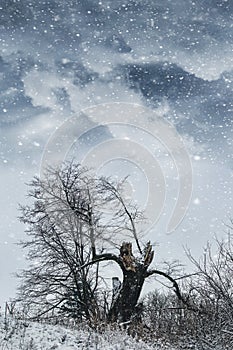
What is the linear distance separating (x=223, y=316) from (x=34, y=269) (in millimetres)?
8176

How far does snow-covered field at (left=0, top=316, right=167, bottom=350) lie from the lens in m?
7.82

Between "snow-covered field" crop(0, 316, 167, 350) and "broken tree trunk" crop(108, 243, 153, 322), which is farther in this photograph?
"broken tree trunk" crop(108, 243, 153, 322)

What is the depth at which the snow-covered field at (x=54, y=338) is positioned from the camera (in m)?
7.82

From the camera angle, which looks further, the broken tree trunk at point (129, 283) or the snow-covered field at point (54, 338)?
the broken tree trunk at point (129, 283)

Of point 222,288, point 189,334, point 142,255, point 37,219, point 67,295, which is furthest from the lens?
point 37,219

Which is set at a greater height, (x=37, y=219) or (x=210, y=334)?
(x=37, y=219)

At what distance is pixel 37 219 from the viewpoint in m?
16.6

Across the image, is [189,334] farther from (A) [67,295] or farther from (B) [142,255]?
(A) [67,295]

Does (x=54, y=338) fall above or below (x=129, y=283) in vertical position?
below

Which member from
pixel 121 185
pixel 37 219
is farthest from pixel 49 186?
pixel 121 185

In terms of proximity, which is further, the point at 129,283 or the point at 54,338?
the point at 129,283

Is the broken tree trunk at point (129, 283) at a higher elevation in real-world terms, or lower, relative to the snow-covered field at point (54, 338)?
higher

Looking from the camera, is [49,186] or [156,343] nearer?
[156,343]

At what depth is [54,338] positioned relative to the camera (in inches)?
336
